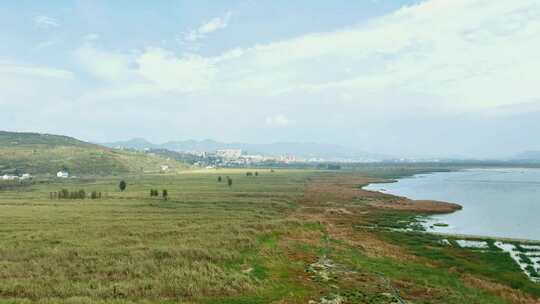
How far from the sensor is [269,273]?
31.2 metres

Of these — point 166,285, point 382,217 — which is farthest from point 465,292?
point 382,217

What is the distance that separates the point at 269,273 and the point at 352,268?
749 centimetres

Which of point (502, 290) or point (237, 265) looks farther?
point (237, 265)

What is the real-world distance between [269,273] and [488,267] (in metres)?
22.5

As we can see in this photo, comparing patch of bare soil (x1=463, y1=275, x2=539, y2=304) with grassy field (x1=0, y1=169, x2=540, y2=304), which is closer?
grassy field (x1=0, y1=169, x2=540, y2=304)

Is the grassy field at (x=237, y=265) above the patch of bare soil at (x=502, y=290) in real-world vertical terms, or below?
above

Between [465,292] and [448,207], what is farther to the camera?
[448,207]

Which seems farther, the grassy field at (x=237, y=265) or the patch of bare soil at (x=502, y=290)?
the patch of bare soil at (x=502, y=290)

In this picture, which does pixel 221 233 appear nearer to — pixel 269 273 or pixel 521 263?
pixel 269 273

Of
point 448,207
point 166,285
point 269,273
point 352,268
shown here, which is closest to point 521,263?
point 352,268

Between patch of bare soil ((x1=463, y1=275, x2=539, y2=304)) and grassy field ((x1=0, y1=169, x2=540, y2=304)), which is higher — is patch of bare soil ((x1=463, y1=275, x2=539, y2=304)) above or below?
below

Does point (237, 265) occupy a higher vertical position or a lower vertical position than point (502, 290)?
higher

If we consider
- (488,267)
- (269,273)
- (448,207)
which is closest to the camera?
(269,273)

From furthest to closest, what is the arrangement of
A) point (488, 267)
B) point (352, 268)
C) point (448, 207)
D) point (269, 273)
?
point (448, 207) → point (488, 267) → point (352, 268) → point (269, 273)
